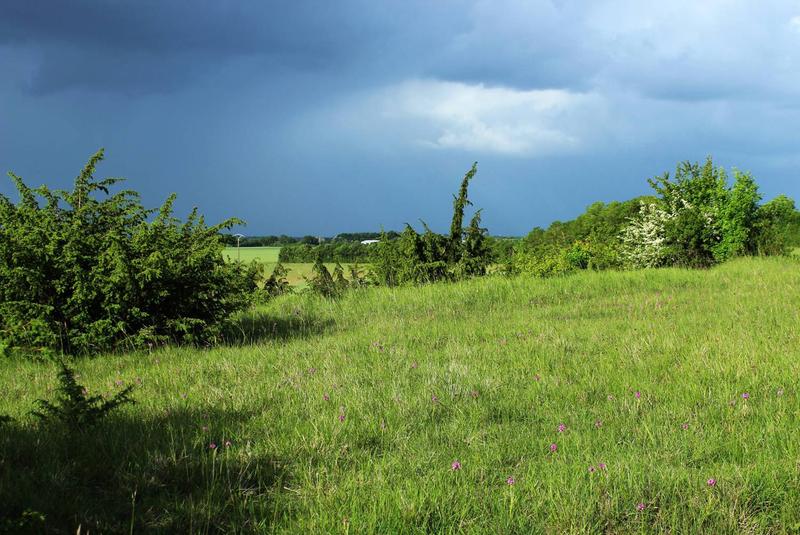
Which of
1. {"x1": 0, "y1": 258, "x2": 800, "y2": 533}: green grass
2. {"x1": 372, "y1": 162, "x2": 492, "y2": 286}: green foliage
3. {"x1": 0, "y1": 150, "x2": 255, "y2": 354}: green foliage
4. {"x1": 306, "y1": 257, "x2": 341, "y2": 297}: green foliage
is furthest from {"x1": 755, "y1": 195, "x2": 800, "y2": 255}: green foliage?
{"x1": 0, "y1": 150, "x2": 255, "y2": 354}: green foliage

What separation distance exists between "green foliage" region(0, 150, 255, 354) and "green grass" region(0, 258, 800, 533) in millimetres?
569

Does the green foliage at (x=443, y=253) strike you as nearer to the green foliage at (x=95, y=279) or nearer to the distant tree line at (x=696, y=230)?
the distant tree line at (x=696, y=230)

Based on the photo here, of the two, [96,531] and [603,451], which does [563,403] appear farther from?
[96,531]

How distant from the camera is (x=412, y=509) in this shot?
3.30 metres

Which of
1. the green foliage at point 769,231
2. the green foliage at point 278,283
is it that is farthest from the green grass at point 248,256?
the green foliage at point 769,231

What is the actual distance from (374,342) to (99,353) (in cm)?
375

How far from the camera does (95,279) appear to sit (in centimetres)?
807

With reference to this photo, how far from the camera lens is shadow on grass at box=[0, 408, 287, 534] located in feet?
10.4

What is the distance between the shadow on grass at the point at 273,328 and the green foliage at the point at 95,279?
46 centimetres

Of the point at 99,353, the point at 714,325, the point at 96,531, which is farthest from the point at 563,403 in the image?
the point at 99,353

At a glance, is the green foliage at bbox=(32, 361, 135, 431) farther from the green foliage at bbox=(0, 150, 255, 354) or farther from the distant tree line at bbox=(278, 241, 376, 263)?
the distant tree line at bbox=(278, 241, 376, 263)

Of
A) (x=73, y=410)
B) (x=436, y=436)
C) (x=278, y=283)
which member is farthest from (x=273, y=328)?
(x=436, y=436)

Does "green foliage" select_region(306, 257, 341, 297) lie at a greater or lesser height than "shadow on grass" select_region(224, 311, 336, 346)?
greater

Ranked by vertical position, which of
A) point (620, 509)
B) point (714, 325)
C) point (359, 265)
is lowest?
point (620, 509)
